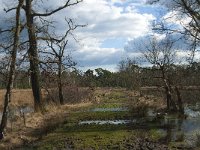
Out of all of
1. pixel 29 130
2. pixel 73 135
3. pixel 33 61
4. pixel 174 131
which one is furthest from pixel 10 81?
pixel 174 131

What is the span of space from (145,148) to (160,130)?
731 centimetres

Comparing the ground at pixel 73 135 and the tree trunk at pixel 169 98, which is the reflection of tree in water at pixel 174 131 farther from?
the tree trunk at pixel 169 98

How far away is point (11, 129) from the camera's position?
82.0 ft

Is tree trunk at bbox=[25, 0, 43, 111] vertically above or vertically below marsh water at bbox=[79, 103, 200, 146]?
above

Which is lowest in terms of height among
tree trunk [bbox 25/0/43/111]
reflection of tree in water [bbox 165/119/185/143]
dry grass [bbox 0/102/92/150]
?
reflection of tree in water [bbox 165/119/185/143]

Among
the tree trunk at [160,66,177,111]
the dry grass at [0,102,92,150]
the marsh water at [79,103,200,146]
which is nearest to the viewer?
the dry grass at [0,102,92,150]

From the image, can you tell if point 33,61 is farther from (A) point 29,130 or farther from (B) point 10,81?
(B) point 10,81

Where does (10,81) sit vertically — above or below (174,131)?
above

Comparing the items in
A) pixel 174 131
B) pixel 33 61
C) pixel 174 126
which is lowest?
pixel 174 131

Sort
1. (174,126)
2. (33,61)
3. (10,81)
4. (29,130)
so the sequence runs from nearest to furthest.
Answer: (10,81)
(29,130)
(174,126)
(33,61)

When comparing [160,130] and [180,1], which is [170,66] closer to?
[180,1]

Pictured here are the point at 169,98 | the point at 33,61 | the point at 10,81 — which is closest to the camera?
the point at 10,81

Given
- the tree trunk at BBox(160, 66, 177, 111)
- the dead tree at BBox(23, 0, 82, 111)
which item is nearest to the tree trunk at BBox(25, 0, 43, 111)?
the dead tree at BBox(23, 0, 82, 111)

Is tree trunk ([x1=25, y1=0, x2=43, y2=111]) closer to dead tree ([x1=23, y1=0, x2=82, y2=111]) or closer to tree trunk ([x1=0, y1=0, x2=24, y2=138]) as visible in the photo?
dead tree ([x1=23, y1=0, x2=82, y2=111])
